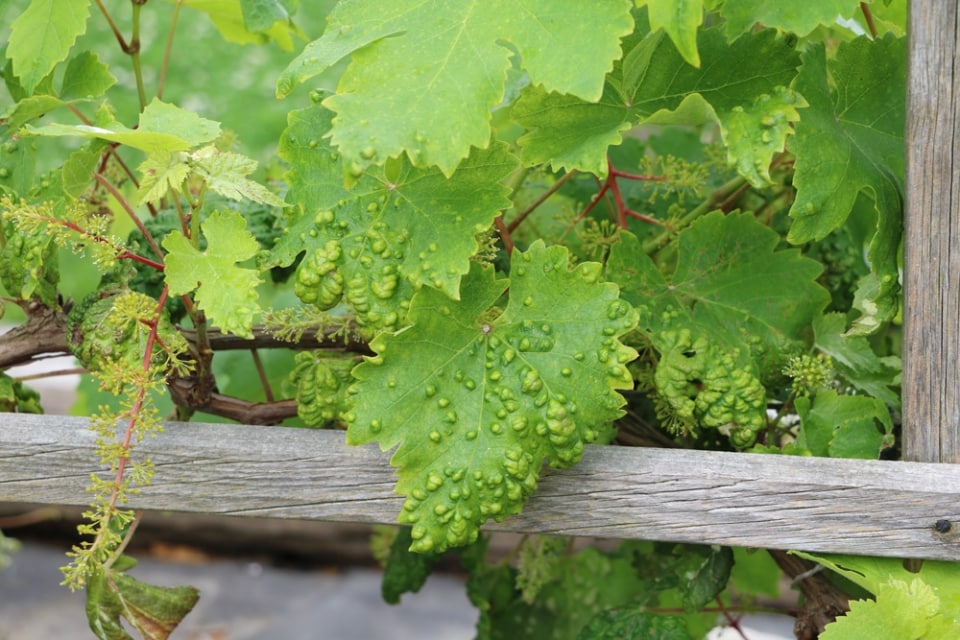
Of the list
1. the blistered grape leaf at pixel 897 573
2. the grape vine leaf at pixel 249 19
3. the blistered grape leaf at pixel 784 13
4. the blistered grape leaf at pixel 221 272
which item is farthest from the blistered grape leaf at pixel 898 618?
the grape vine leaf at pixel 249 19

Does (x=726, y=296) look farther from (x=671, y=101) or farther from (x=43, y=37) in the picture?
(x=43, y=37)

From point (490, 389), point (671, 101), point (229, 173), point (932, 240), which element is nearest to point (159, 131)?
point (229, 173)

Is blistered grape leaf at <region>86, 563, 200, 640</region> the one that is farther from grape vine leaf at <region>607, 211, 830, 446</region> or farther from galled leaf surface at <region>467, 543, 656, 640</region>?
galled leaf surface at <region>467, 543, 656, 640</region>

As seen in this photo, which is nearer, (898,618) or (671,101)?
(898,618)

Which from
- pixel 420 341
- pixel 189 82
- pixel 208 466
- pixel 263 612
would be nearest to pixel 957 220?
pixel 420 341

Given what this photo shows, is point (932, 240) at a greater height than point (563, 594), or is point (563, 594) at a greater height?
point (932, 240)

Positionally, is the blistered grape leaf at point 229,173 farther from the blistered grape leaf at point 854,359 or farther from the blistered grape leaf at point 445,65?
the blistered grape leaf at point 854,359
